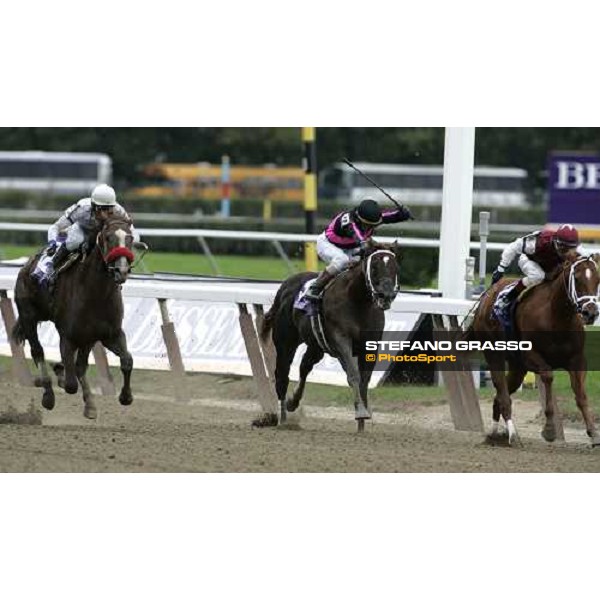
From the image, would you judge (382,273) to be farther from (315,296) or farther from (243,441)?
(243,441)

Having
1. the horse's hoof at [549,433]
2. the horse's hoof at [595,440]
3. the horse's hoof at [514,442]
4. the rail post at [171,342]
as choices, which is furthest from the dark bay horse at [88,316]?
the horse's hoof at [595,440]

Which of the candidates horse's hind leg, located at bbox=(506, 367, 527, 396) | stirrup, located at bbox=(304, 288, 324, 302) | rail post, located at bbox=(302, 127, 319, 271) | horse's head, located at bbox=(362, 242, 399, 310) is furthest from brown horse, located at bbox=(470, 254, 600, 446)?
rail post, located at bbox=(302, 127, 319, 271)

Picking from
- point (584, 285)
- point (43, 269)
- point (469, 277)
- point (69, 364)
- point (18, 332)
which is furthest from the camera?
point (469, 277)

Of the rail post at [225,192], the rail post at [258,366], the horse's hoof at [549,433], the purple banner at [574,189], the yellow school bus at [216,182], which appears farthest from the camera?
the yellow school bus at [216,182]

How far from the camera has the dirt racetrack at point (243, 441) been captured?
813cm

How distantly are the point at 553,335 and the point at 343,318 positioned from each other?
4.76 ft

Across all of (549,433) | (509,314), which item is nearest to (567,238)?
(509,314)

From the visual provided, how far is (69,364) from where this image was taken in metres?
10.0

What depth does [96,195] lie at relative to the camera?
9789mm

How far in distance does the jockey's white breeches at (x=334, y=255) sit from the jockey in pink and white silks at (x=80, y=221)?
4.54 feet

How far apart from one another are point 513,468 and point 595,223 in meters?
6.55

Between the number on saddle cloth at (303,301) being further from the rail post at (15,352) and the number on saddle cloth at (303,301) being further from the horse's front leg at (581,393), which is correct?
the rail post at (15,352)

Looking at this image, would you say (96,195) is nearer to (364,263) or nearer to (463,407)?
(364,263)
